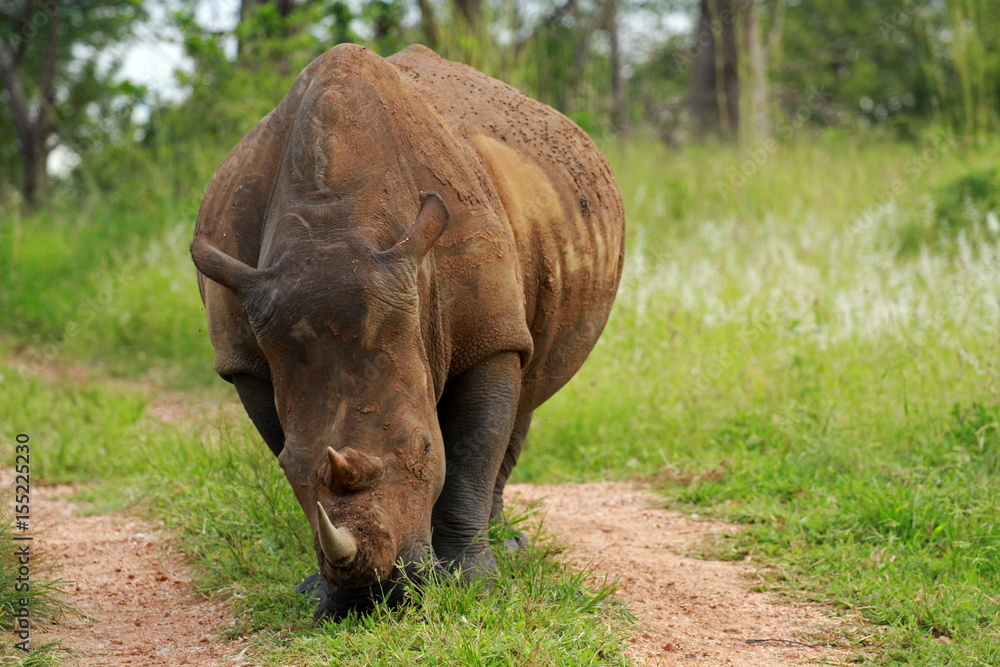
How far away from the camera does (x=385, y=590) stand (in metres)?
3.14

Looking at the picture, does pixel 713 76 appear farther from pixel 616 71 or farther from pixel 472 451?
pixel 472 451

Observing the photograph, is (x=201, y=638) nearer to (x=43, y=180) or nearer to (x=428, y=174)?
(x=428, y=174)

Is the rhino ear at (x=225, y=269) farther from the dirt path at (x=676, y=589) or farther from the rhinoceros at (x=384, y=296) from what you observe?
the dirt path at (x=676, y=589)

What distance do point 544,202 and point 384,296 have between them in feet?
3.80

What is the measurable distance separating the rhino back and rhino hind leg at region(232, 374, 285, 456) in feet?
2.92

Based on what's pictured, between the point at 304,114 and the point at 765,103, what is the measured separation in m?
10.8

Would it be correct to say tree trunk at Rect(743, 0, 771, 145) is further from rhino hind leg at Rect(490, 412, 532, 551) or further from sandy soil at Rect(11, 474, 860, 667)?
rhino hind leg at Rect(490, 412, 532, 551)

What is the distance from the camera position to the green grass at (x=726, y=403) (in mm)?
3777

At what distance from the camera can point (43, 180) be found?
16.8 meters

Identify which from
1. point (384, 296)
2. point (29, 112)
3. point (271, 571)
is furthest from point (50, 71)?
point (384, 296)

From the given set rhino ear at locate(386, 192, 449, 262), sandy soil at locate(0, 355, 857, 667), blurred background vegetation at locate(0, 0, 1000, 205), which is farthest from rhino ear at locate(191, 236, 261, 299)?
blurred background vegetation at locate(0, 0, 1000, 205)

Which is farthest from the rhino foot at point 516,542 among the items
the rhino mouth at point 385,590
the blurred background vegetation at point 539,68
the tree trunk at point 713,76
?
the tree trunk at point 713,76

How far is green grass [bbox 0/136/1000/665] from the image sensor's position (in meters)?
3.78

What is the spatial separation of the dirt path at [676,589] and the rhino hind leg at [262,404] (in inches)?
44.3
